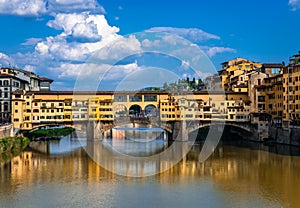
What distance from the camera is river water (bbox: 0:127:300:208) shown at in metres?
15.6

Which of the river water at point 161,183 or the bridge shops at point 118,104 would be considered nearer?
the river water at point 161,183

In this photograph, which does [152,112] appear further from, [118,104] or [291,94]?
[291,94]

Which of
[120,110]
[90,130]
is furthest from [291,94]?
[120,110]

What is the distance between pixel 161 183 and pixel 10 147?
15.0m

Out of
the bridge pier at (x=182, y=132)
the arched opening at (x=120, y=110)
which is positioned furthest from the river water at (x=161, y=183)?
the arched opening at (x=120, y=110)

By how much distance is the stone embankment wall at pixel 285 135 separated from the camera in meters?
31.5

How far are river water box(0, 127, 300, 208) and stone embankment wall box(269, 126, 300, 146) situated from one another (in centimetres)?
324

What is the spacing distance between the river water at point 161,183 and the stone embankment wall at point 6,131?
10.6ft

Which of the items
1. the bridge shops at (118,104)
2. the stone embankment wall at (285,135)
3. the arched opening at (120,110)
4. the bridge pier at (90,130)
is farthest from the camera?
the arched opening at (120,110)

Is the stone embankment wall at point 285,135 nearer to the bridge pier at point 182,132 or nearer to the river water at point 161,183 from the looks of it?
the river water at point 161,183

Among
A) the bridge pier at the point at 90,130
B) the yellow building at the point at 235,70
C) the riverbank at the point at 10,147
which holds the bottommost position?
the riverbank at the point at 10,147

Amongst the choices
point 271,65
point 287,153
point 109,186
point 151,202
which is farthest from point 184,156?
point 271,65

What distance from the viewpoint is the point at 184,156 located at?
2862 cm

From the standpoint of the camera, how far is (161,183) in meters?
19.0
